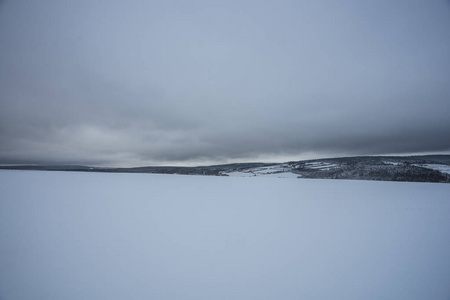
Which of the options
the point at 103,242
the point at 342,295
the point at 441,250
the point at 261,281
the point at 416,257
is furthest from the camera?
the point at 103,242

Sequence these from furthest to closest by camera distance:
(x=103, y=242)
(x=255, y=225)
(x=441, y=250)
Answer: (x=255, y=225), (x=103, y=242), (x=441, y=250)

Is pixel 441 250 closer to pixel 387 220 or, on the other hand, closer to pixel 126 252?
pixel 387 220

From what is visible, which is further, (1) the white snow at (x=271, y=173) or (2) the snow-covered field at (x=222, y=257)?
(1) the white snow at (x=271, y=173)

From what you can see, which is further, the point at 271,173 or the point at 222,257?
the point at 271,173

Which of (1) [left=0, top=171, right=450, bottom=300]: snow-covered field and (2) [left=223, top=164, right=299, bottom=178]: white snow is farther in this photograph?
(2) [left=223, top=164, right=299, bottom=178]: white snow

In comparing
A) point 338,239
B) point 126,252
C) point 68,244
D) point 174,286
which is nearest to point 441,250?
point 338,239

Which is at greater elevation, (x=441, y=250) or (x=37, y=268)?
(x=37, y=268)

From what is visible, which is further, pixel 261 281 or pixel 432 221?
pixel 432 221

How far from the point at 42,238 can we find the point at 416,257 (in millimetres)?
10781

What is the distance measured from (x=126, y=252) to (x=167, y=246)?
1082 millimetres

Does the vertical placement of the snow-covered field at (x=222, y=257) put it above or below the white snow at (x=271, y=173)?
above

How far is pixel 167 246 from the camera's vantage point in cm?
532

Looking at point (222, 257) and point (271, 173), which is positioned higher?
point (222, 257)

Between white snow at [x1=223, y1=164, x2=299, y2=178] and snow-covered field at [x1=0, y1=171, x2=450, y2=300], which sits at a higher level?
snow-covered field at [x1=0, y1=171, x2=450, y2=300]
